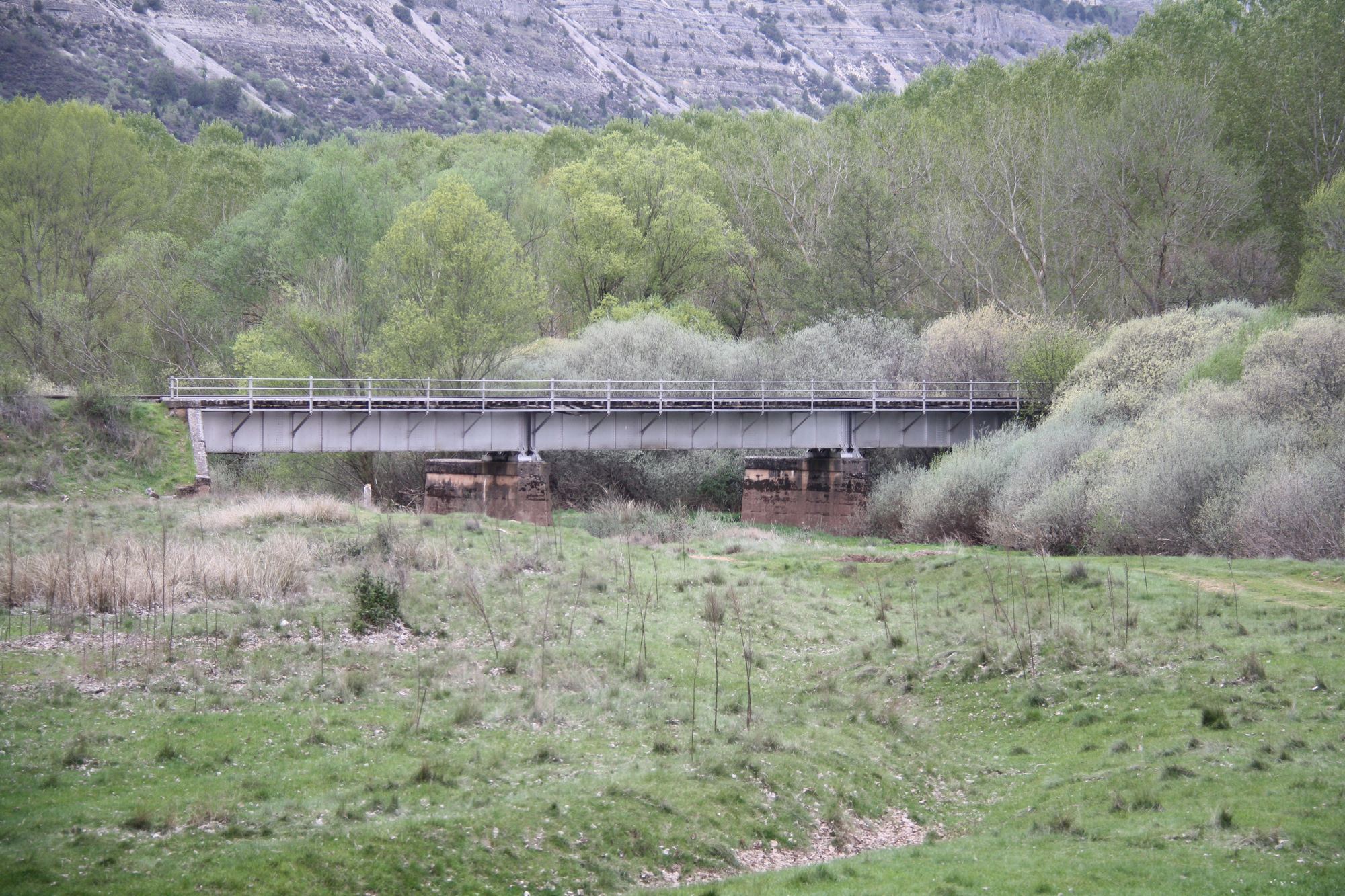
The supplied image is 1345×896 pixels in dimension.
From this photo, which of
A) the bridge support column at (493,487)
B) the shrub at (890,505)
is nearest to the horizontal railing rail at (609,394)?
the bridge support column at (493,487)

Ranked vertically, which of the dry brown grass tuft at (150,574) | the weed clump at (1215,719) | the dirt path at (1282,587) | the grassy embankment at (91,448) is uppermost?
the grassy embankment at (91,448)

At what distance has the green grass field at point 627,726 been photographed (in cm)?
1083

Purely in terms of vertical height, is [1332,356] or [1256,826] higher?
[1332,356]

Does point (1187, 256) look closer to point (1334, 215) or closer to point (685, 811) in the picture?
point (1334, 215)

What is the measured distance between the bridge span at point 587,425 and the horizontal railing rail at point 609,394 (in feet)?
0.36

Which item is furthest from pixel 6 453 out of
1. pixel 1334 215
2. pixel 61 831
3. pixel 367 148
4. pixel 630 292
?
pixel 367 148

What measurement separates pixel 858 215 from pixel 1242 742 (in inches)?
2130

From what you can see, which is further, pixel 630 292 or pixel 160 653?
pixel 630 292

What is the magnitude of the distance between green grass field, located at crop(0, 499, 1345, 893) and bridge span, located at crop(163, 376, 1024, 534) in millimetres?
15657

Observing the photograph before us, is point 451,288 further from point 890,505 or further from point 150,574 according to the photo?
point 150,574

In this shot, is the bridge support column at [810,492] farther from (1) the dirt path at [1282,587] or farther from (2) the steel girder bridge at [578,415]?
(1) the dirt path at [1282,587]

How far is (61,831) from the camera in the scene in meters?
10.2

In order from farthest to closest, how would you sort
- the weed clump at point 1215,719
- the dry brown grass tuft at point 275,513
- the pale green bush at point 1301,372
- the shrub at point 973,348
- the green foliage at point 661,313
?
the green foliage at point 661,313, the shrub at point 973,348, the pale green bush at point 1301,372, the dry brown grass tuft at point 275,513, the weed clump at point 1215,719

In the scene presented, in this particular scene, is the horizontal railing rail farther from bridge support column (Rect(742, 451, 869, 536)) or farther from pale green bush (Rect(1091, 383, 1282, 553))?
pale green bush (Rect(1091, 383, 1282, 553))
